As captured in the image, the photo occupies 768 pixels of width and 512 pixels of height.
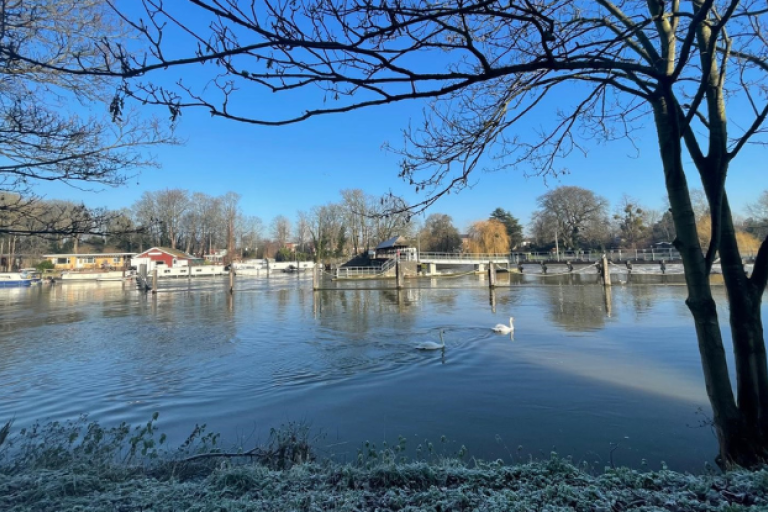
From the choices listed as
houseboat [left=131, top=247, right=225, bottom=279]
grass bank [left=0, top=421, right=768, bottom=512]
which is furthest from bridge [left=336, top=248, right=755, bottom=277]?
grass bank [left=0, top=421, right=768, bottom=512]

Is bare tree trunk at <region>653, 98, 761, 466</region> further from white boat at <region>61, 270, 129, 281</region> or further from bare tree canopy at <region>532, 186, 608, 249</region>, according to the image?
bare tree canopy at <region>532, 186, 608, 249</region>

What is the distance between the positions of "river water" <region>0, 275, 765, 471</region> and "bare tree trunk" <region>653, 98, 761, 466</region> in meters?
0.54

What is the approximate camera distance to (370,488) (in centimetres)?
272

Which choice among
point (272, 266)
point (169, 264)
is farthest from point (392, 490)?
point (272, 266)

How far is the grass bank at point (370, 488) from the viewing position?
2316 mm

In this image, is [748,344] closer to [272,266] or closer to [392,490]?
[392,490]

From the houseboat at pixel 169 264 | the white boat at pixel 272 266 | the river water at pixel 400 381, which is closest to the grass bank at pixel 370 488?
the river water at pixel 400 381

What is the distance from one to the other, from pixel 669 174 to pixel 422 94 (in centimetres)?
249

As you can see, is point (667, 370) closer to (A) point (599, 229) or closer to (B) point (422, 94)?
(B) point (422, 94)

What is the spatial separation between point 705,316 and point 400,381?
4.26 meters

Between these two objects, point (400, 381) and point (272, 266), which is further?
point (272, 266)

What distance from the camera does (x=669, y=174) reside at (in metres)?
3.44

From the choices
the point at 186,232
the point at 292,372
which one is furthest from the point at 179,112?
the point at 186,232

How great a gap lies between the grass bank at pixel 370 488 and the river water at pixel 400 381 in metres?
0.89
